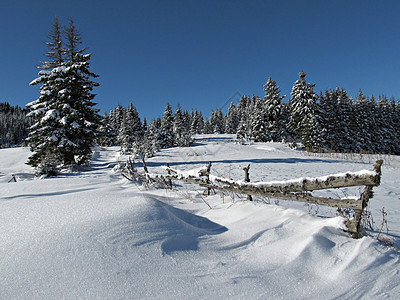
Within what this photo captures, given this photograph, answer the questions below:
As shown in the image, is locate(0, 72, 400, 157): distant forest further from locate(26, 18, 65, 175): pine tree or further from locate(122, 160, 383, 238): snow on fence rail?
locate(122, 160, 383, 238): snow on fence rail

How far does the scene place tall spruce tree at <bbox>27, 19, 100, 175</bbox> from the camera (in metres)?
13.8

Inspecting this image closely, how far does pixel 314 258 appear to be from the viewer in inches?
89.7

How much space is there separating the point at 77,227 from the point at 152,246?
1173 mm

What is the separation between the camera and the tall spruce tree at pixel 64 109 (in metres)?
13.8

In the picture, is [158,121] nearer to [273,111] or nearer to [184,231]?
[273,111]

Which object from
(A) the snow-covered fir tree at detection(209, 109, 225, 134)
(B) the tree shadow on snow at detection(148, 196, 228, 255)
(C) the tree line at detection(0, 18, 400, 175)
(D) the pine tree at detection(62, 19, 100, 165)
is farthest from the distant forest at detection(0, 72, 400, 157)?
A: (A) the snow-covered fir tree at detection(209, 109, 225, 134)

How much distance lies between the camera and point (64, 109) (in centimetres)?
1366

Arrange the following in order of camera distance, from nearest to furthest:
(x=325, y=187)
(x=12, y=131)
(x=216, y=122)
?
1. (x=325, y=187)
2. (x=216, y=122)
3. (x=12, y=131)

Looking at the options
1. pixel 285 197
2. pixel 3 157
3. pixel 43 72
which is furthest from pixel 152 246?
pixel 3 157

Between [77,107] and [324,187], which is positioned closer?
[324,187]

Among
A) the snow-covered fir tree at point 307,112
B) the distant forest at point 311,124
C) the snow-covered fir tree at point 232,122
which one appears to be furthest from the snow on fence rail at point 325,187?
the snow-covered fir tree at point 232,122

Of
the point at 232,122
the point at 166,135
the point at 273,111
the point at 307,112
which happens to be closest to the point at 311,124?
the point at 307,112

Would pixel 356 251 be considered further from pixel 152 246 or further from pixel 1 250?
pixel 1 250

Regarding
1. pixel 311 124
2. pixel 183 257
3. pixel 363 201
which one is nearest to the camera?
pixel 183 257
